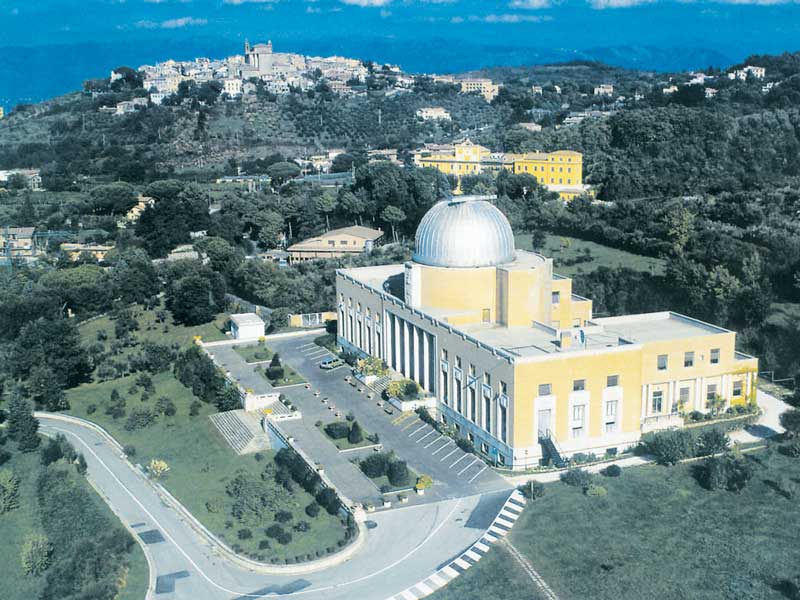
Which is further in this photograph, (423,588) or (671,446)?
(671,446)

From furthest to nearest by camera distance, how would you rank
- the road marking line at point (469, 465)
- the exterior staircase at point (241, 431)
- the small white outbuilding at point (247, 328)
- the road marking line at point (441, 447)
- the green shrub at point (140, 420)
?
the small white outbuilding at point (247, 328)
the green shrub at point (140, 420)
the exterior staircase at point (241, 431)
the road marking line at point (441, 447)
the road marking line at point (469, 465)

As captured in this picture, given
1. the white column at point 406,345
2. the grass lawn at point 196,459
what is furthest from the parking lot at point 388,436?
the grass lawn at point 196,459

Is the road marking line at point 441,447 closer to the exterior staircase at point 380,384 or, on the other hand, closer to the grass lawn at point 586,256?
the exterior staircase at point 380,384

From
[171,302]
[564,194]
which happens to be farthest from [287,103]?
[171,302]

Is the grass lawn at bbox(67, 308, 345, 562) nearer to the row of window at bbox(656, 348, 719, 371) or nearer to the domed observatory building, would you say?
the domed observatory building

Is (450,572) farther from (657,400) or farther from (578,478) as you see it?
(657,400)

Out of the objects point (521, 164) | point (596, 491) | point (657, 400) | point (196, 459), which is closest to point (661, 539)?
point (596, 491)
